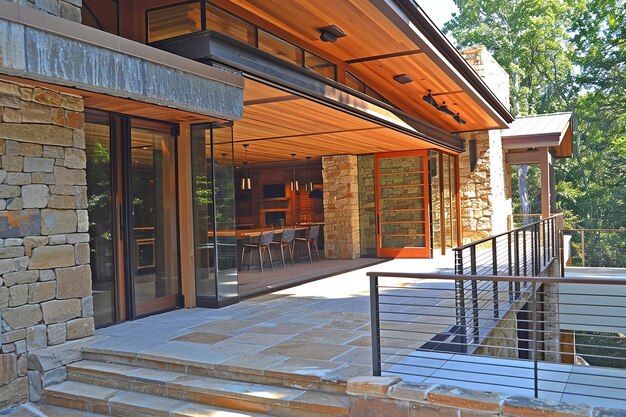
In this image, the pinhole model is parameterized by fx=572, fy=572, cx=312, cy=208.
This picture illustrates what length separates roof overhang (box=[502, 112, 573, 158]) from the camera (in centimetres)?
1271

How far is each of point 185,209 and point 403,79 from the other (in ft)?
13.8

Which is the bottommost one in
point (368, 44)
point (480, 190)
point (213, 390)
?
point (213, 390)

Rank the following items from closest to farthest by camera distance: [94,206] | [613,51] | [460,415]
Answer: [460,415] < [94,206] < [613,51]

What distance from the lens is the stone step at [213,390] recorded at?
374 cm

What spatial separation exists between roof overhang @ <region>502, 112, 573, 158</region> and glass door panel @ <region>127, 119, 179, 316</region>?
360 inches

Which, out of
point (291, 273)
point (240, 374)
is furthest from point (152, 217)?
point (291, 273)

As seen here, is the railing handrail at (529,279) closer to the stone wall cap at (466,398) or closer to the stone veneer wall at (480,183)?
the stone wall cap at (466,398)

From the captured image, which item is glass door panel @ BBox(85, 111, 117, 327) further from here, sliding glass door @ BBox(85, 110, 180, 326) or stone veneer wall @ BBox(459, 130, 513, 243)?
stone veneer wall @ BBox(459, 130, 513, 243)

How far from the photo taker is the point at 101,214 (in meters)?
5.75

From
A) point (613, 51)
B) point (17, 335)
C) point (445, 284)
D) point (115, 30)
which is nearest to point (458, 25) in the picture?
point (613, 51)

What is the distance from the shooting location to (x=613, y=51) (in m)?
22.7

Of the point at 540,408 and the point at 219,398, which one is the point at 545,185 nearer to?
the point at 540,408

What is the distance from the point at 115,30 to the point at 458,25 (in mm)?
29332

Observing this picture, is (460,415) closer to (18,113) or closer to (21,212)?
(21,212)
